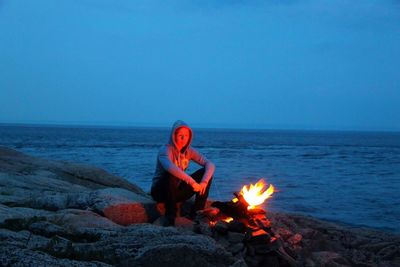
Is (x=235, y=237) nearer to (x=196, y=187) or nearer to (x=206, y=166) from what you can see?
(x=196, y=187)

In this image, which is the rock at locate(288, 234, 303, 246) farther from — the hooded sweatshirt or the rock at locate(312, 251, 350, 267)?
the hooded sweatshirt

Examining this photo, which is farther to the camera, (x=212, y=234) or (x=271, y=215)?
(x=271, y=215)

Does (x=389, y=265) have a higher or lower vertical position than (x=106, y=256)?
lower

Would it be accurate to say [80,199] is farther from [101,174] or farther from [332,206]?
[332,206]

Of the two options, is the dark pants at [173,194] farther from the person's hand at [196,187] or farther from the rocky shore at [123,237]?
the rocky shore at [123,237]

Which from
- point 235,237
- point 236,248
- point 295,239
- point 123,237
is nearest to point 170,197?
point 235,237

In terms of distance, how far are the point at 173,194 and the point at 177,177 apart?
0.31 metres

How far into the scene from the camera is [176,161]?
366 inches

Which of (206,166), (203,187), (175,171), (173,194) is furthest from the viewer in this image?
(206,166)

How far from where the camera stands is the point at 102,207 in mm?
8852

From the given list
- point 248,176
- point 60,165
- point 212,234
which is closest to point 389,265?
point 212,234

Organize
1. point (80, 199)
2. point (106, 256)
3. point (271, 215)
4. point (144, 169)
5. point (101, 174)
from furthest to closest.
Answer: point (144, 169) → point (101, 174) → point (271, 215) → point (80, 199) → point (106, 256)

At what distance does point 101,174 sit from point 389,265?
33.3ft

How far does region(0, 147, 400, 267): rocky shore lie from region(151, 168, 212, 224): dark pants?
0.27 m
